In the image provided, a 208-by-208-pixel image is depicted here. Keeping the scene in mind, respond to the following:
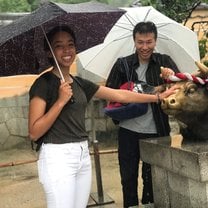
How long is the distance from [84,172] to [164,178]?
31.4 inches

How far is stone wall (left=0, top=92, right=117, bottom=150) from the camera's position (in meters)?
7.60

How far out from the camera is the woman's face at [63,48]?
2.70 meters

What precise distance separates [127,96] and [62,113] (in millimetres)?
644

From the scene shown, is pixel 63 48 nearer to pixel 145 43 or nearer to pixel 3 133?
pixel 145 43

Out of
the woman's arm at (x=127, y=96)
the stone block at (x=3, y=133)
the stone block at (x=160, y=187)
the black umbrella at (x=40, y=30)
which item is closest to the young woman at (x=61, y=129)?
the black umbrella at (x=40, y=30)

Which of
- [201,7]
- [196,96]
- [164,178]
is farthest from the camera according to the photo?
[201,7]

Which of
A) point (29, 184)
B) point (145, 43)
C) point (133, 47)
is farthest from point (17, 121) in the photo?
point (145, 43)

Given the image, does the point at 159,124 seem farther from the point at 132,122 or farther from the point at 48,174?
the point at 48,174

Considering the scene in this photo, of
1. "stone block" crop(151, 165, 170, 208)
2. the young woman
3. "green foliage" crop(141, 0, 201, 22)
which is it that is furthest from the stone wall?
the young woman

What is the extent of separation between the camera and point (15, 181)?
6.19 metres

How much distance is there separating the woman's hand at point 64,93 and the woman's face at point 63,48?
7.4 inches

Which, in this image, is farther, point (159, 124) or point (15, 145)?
point (15, 145)

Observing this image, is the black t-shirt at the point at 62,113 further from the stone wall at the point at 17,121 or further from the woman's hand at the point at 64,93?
the stone wall at the point at 17,121

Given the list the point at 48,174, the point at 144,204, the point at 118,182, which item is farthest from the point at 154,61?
the point at 118,182
